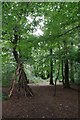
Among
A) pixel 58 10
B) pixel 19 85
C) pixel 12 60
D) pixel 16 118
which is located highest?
pixel 58 10

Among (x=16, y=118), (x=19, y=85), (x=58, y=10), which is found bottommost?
(x=16, y=118)

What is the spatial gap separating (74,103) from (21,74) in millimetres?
2743

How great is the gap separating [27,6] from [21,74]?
4.23m

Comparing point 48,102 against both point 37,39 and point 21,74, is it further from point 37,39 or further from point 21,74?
point 37,39

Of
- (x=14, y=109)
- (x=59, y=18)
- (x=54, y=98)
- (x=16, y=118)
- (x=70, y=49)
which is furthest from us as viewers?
(x=70, y=49)

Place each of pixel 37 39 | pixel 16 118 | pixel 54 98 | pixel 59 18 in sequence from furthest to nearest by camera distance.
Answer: pixel 54 98 → pixel 16 118 → pixel 37 39 → pixel 59 18

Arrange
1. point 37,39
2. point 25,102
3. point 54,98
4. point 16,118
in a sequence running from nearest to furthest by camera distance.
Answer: point 37,39, point 16,118, point 25,102, point 54,98

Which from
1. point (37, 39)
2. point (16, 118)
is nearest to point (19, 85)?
point (16, 118)

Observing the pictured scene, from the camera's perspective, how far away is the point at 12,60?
12.2 meters

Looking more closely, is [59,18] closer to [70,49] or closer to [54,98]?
[54,98]

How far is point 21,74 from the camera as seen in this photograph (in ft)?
32.1

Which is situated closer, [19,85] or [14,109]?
[14,109]

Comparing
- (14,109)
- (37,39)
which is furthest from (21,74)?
(37,39)

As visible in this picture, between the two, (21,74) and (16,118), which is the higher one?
(21,74)
